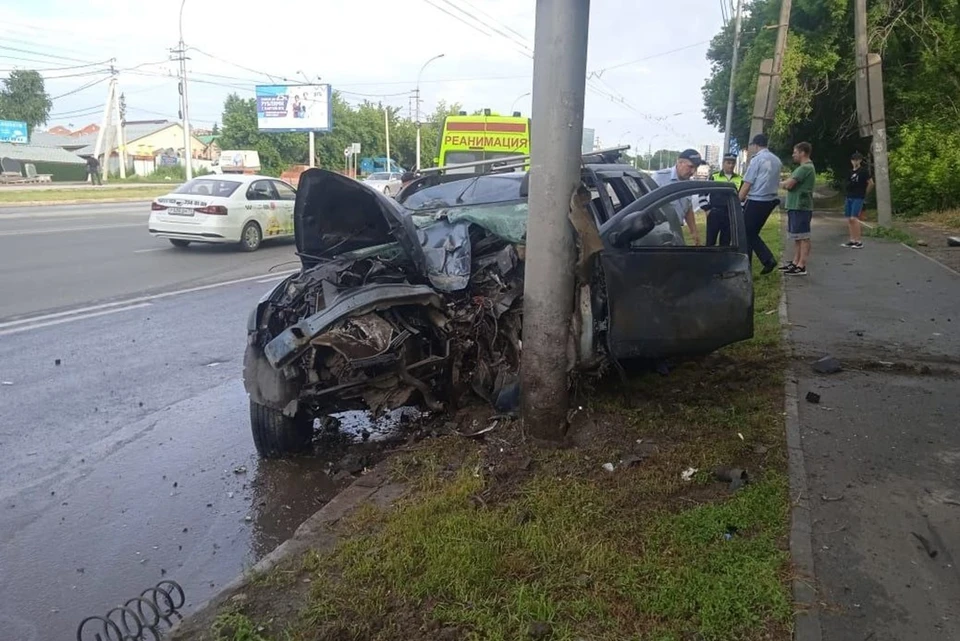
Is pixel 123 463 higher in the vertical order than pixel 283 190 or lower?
lower

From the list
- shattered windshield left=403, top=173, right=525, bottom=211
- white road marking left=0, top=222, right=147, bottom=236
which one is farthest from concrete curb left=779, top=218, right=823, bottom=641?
white road marking left=0, top=222, right=147, bottom=236

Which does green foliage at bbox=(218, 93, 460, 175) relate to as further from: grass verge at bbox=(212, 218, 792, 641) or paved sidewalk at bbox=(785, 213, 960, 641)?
grass verge at bbox=(212, 218, 792, 641)

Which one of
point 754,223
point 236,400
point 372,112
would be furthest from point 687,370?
point 372,112

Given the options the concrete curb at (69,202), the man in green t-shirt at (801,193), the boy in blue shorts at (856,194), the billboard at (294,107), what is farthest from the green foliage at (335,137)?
the man in green t-shirt at (801,193)

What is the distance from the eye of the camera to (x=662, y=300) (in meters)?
4.96

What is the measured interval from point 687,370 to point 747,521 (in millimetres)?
2712

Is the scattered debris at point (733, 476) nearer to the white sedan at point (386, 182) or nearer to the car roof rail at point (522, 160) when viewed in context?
the car roof rail at point (522, 160)

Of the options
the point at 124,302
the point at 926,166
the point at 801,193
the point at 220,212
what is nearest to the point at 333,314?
the point at 124,302

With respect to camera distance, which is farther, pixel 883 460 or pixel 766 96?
pixel 766 96

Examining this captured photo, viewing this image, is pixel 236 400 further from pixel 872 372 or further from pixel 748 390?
pixel 872 372

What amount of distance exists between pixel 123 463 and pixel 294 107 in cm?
4877

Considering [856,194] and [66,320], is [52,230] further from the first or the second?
[856,194]

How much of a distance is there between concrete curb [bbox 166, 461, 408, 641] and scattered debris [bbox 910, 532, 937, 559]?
2457 millimetres

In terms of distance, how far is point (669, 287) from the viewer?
4992mm
